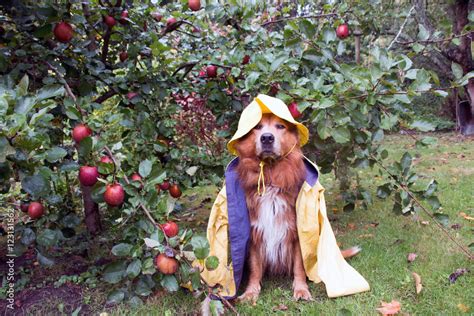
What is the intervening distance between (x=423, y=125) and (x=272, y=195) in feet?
3.93

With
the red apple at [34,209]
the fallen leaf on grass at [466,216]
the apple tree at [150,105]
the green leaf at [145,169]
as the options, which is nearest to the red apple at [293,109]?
the apple tree at [150,105]

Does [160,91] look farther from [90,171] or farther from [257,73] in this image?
[90,171]

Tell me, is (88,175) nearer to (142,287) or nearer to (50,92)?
(50,92)

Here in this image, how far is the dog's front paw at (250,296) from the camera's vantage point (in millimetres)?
2934

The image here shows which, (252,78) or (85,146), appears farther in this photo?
(252,78)

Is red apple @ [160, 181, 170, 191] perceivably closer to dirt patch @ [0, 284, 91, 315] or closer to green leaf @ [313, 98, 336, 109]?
dirt patch @ [0, 284, 91, 315]

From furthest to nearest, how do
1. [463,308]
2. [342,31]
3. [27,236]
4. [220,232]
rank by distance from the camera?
[342,31] < [220,232] < [463,308] < [27,236]

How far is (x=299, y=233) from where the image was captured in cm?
297

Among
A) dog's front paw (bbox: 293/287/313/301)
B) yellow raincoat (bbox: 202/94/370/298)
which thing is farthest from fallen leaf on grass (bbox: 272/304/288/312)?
yellow raincoat (bbox: 202/94/370/298)

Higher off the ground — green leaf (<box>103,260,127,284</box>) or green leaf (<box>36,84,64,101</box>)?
green leaf (<box>36,84,64,101</box>)

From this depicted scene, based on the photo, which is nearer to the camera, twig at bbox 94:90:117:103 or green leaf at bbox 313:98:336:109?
green leaf at bbox 313:98:336:109

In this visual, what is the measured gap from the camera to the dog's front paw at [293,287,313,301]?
291 cm

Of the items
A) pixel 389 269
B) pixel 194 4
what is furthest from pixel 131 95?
pixel 389 269

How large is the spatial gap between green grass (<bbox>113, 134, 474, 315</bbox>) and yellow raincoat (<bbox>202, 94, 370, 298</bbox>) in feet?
0.45
